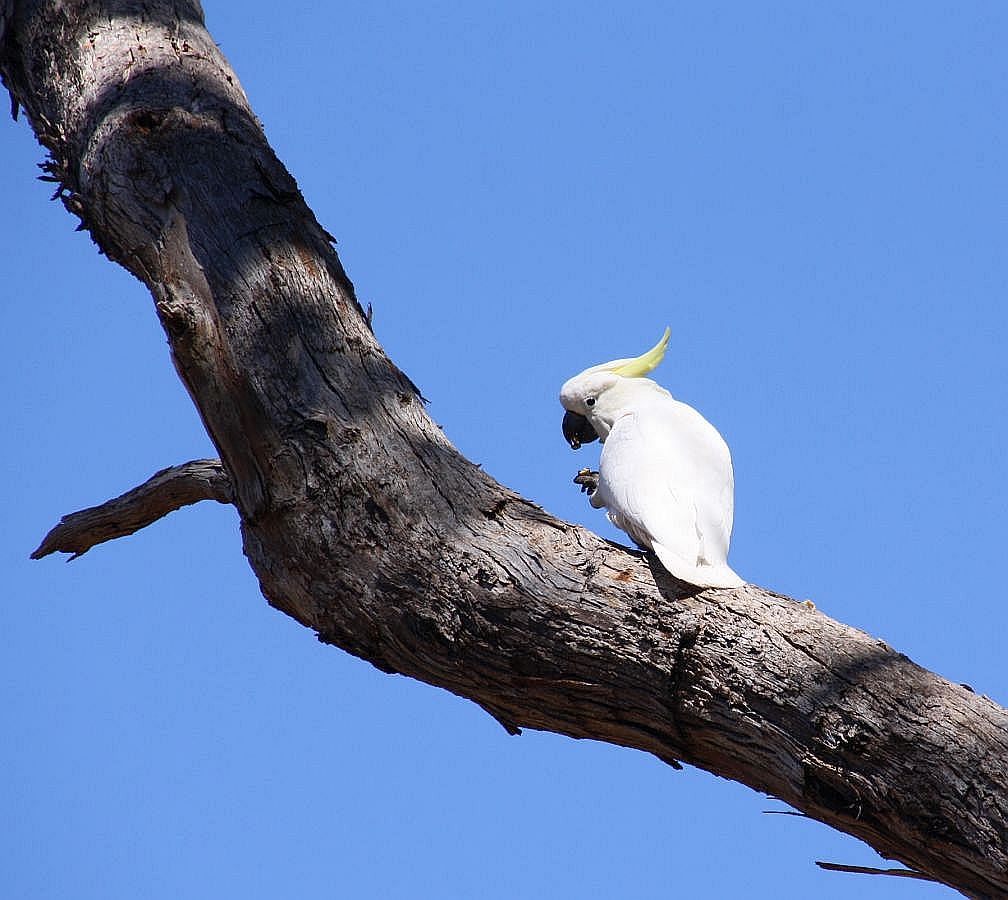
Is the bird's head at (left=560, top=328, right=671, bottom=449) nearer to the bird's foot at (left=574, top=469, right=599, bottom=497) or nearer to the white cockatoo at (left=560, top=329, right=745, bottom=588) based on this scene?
the white cockatoo at (left=560, top=329, right=745, bottom=588)

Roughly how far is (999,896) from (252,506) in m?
1.35

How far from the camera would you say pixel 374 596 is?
1.94m

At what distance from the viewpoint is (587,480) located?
3207 mm

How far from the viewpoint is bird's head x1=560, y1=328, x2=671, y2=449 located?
11.3 ft

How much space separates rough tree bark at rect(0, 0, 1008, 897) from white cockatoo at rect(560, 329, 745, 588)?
0.20 meters

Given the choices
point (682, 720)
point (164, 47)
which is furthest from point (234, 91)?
point (682, 720)

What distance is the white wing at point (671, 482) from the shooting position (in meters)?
2.34

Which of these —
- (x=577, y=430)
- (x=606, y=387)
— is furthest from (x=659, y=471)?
(x=577, y=430)

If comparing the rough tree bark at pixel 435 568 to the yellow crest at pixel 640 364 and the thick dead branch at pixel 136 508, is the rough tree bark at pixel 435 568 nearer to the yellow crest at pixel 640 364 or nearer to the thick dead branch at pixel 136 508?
the thick dead branch at pixel 136 508

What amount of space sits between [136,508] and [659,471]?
1303 mm

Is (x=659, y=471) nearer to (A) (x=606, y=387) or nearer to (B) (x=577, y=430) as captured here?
(A) (x=606, y=387)

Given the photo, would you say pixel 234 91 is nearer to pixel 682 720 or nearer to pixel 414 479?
pixel 414 479

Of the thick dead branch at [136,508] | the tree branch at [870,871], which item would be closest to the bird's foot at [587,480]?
the thick dead branch at [136,508]

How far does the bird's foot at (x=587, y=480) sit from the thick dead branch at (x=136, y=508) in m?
1.05
